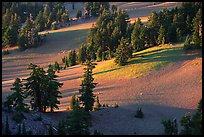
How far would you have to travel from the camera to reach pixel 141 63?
180 feet

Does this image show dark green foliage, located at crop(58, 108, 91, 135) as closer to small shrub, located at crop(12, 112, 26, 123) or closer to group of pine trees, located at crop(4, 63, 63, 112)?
small shrub, located at crop(12, 112, 26, 123)

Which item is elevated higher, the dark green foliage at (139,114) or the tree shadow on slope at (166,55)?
the tree shadow on slope at (166,55)

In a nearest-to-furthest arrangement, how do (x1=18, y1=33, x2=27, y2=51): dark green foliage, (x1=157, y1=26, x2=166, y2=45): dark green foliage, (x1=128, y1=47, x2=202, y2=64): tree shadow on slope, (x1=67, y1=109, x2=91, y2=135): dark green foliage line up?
(x1=67, y1=109, x2=91, y2=135): dark green foliage < (x1=128, y1=47, x2=202, y2=64): tree shadow on slope < (x1=157, y1=26, x2=166, y2=45): dark green foliage < (x1=18, y1=33, x2=27, y2=51): dark green foliage

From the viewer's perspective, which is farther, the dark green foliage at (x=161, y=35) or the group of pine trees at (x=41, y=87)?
the dark green foliage at (x=161, y=35)

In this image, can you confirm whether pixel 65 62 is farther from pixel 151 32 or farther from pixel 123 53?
pixel 151 32

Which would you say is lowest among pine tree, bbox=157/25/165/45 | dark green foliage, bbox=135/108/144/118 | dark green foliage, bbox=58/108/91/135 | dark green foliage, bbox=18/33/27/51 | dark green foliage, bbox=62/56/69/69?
dark green foliage, bbox=62/56/69/69

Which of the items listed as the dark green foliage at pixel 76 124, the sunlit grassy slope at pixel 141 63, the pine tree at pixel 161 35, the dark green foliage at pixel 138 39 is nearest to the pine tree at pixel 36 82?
the dark green foliage at pixel 76 124

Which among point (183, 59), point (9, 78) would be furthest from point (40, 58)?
point (183, 59)

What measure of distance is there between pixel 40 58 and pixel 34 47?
7009 mm

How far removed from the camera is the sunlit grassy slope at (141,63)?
52656 mm

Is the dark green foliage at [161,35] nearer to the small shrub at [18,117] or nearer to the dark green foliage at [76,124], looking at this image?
the small shrub at [18,117]

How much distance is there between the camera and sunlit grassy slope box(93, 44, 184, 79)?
2073 inches

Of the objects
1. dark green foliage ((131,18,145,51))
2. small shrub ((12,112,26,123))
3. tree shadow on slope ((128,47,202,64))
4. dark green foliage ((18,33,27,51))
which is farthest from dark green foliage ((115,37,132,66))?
dark green foliage ((18,33,27,51))

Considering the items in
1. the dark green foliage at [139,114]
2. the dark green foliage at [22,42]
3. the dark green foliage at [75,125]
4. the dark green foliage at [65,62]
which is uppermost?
the dark green foliage at [75,125]
